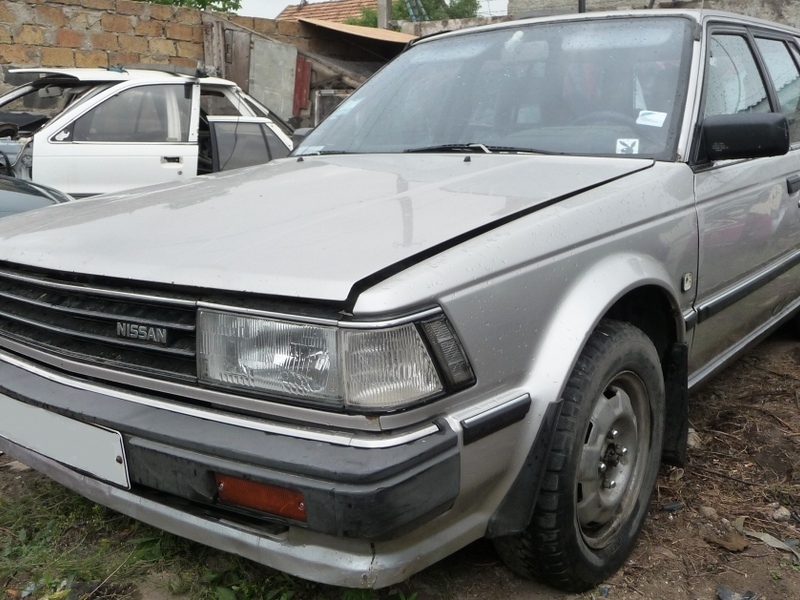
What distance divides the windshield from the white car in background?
3906 millimetres

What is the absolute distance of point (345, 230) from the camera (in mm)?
1800

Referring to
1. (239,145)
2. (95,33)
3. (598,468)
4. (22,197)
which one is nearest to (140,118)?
(239,145)

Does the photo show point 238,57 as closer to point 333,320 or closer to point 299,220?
point 299,220

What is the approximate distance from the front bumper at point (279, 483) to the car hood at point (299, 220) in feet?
1.00

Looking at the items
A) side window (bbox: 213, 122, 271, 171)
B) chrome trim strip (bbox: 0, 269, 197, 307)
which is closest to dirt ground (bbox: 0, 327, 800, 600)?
chrome trim strip (bbox: 0, 269, 197, 307)

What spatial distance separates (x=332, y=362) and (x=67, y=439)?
0.74 meters

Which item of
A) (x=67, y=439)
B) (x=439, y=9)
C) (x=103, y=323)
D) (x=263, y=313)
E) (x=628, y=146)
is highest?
(x=439, y=9)

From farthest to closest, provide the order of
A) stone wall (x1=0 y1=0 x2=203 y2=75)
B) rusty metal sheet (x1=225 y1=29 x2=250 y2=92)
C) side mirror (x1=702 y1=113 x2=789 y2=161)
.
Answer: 1. rusty metal sheet (x1=225 y1=29 x2=250 y2=92)
2. stone wall (x1=0 y1=0 x2=203 y2=75)
3. side mirror (x1=702 y1=113 x2=789 y2=161)

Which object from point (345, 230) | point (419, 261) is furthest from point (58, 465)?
point (419, 261)

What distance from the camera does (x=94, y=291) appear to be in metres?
1.81

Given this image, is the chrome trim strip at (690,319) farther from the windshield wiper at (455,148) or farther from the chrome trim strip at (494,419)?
the chrome trim strip at (494,419)

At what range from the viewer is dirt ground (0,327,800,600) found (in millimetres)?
2096

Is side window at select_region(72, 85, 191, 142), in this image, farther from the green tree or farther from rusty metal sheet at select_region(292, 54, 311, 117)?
the green tree

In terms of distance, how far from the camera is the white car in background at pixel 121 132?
6.32m
